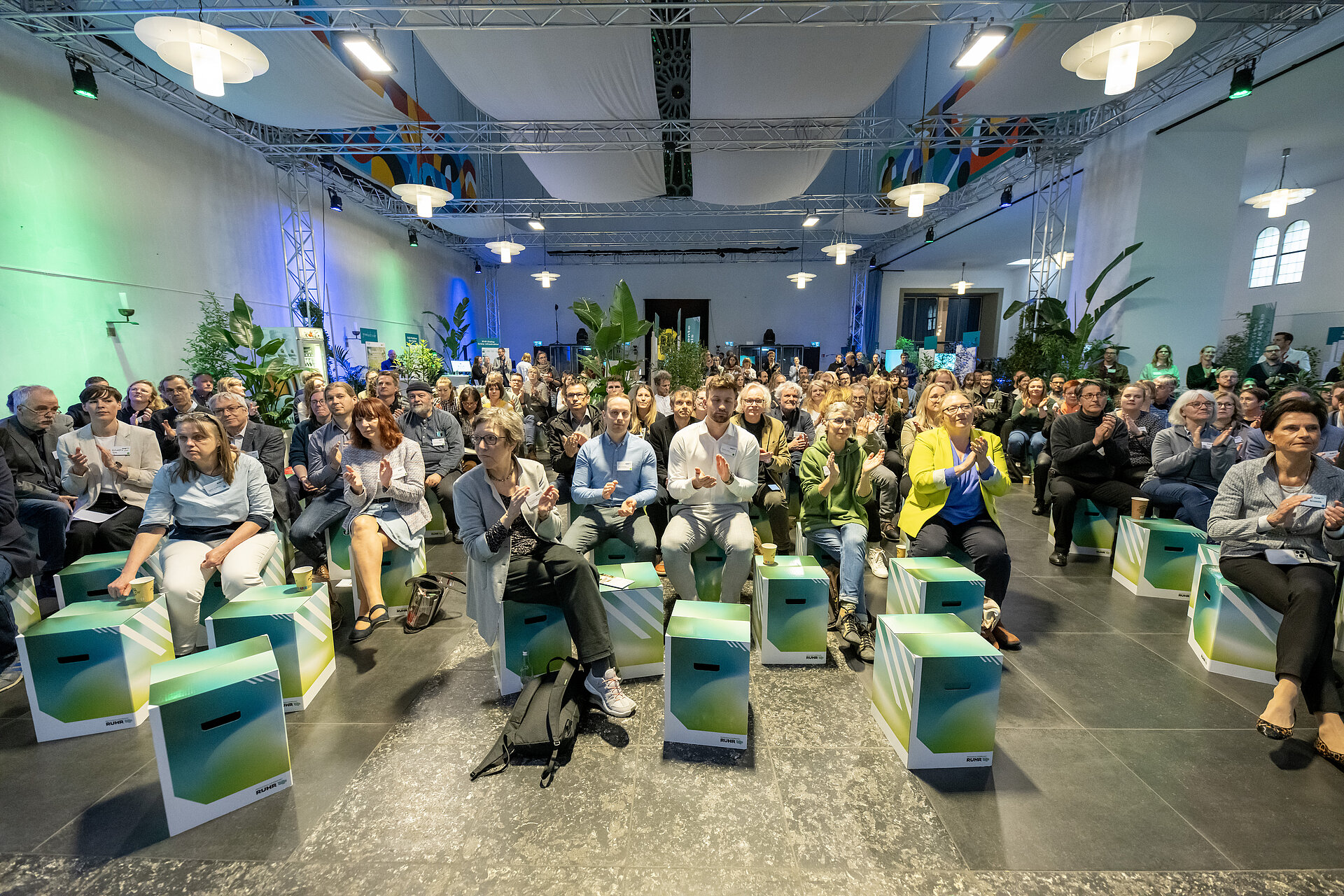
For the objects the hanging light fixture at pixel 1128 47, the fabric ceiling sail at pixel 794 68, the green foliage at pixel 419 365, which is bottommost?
the green foliage at pixel 419 365

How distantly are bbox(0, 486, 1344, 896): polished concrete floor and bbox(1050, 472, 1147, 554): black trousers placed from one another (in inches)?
68.8

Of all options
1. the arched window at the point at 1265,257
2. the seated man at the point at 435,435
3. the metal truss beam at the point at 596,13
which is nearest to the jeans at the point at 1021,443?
the metal truss beam at the point at 596,13

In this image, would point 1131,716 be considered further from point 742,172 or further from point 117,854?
point 742,172

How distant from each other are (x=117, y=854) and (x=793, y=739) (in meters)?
2.27

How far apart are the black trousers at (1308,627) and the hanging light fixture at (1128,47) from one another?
3397mm

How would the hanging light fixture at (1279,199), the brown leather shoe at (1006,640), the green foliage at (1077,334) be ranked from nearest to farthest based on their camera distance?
the brown leather shoe at (1006,640) < the hanging light fixture at (1279,199) < the green foliage at (1077,334)

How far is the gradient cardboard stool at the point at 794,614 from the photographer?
2770 millimetres

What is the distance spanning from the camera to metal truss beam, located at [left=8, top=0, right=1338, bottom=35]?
501 centimetres

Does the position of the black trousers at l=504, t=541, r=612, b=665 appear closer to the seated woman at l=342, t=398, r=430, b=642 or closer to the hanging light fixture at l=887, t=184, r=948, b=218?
the seated woman at l=342, t=398, r=430, b=642

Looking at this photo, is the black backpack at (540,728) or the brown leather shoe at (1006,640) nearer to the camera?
the black backpack at (540,728)

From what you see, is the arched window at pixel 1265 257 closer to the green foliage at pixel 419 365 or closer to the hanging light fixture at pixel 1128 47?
the hanging light fixture at pixel 1128 47

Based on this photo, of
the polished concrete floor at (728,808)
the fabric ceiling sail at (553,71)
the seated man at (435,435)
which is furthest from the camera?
the fabric ceiling sail at (553,71)

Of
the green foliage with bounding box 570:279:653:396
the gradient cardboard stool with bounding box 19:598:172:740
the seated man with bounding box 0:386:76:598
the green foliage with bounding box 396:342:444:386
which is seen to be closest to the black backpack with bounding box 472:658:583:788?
the gradient cardboard stool with bounding box 19:598:172:740

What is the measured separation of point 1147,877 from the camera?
5.45 ft
